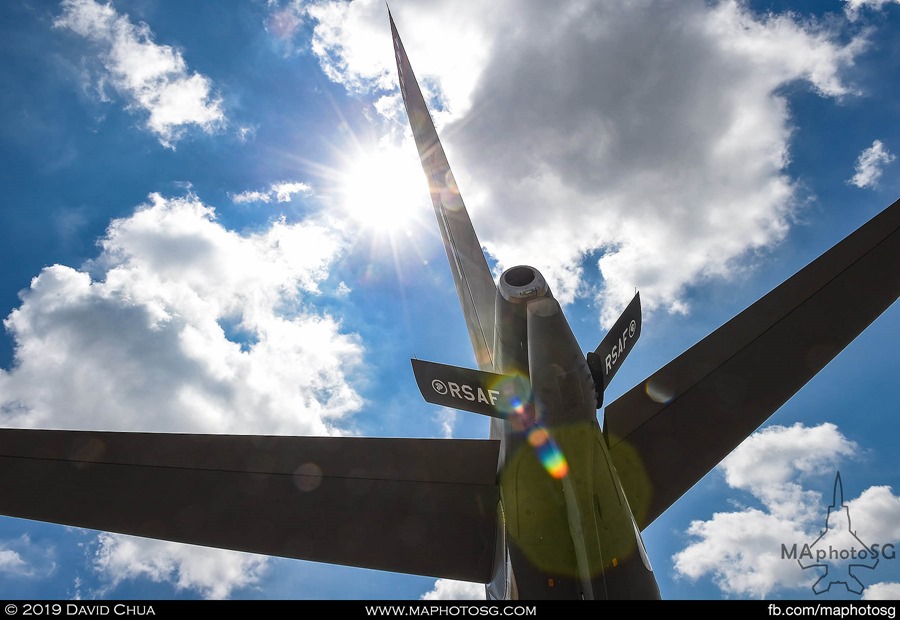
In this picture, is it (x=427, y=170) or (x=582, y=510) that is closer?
(x=582, y=510)

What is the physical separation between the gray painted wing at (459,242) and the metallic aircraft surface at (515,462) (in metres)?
2.47

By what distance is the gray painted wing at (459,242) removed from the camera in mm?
9180

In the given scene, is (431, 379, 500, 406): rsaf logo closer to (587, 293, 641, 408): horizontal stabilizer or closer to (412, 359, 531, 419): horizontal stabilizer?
(412, 359, 531, 419): horizontal stabilizer

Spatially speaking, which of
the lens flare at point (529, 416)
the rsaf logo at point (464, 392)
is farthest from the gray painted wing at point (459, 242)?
the rsaf logo at point (464, 392)

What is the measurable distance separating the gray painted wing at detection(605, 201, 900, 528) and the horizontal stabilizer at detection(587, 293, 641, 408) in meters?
1.72

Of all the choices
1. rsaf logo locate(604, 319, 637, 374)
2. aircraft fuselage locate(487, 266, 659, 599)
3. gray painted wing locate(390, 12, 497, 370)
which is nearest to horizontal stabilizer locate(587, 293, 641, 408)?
rsaf logo locate(604, 319, 637, 374)

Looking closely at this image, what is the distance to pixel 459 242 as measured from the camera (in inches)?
376

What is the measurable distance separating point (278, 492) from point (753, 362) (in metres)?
6.88

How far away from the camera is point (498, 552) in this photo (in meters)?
7.24

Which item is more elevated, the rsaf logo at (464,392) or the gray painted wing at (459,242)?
the gray painted wing at (459,242)

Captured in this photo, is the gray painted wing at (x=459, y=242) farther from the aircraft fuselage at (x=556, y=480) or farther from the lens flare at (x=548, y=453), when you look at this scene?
the lens flare at (x=548, y=453)

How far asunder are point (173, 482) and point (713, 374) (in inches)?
292
